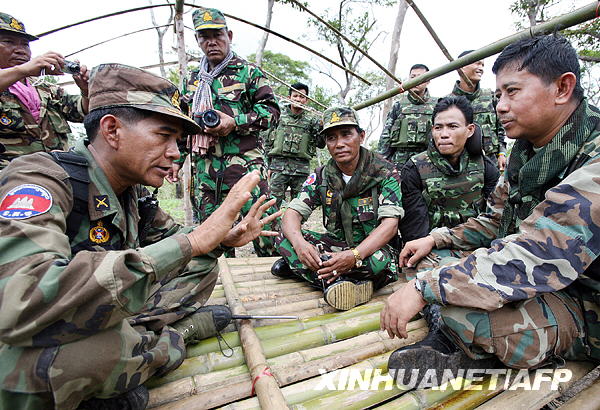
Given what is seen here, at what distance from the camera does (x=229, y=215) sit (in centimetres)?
135

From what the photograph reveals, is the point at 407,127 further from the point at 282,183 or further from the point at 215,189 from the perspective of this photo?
the point at 215,189

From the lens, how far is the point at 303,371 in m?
1.59

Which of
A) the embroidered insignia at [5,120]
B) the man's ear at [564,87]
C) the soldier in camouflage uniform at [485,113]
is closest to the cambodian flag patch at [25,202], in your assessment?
the man's ear at [564,87]

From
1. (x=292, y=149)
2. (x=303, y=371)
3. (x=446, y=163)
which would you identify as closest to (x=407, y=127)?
(x=446, y=163)

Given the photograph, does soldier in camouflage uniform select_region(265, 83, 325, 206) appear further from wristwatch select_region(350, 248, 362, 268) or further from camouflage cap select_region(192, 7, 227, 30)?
wristwatch select_region(350, 248, 362, 268)

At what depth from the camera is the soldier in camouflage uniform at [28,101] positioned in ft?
8.36

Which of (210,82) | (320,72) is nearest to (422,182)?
(210,82)

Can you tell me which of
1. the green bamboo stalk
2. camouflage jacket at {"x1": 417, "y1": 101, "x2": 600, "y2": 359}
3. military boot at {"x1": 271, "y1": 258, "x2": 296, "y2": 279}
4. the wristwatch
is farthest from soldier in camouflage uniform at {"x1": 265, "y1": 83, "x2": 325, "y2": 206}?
camouflage jacket at {"x1": 417, "y1": 101, "x2": 600, "y2": 359}

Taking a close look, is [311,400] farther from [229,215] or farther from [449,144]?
Answer: [449,144]

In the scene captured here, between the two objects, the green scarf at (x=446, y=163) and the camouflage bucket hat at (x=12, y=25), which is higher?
the camouflage bucket hat at (x=12, y=25)

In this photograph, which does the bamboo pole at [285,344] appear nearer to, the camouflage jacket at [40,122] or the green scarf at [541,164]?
the green scarf at [541,164]

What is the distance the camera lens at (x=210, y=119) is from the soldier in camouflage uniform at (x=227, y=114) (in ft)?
0.42

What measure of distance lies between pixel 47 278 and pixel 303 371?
1158mm

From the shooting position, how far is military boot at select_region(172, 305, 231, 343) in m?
1.75
